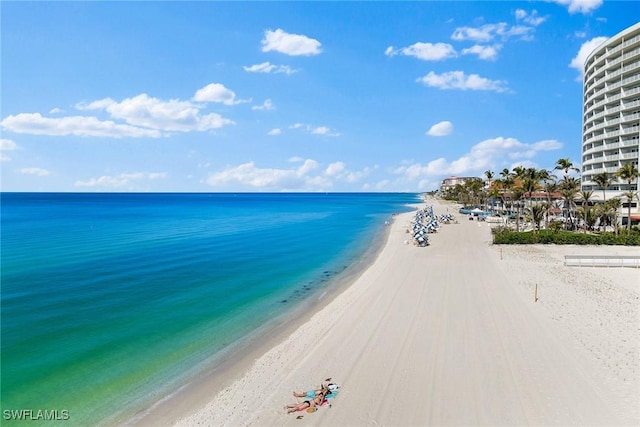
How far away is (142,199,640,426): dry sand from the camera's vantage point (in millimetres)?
11680

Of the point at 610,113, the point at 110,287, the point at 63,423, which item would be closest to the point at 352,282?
the point at 110,287

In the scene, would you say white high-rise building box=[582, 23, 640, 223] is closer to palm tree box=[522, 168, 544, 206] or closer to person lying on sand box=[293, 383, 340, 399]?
palm tree box=[522, 168, 544, 206]

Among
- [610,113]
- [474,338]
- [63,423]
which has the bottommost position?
[63,423]

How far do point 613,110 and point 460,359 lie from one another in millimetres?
70154

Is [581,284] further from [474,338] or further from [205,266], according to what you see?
[205,266]

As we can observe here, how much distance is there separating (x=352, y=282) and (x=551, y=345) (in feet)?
48.8

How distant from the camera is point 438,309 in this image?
20719 millimetres

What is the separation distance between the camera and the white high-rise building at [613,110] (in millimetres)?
61500

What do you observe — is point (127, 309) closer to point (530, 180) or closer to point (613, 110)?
point (530, 180)

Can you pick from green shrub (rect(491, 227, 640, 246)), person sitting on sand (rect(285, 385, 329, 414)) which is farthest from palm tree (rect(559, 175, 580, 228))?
person sitting on sand (rect(285, 385, 329, 414))
